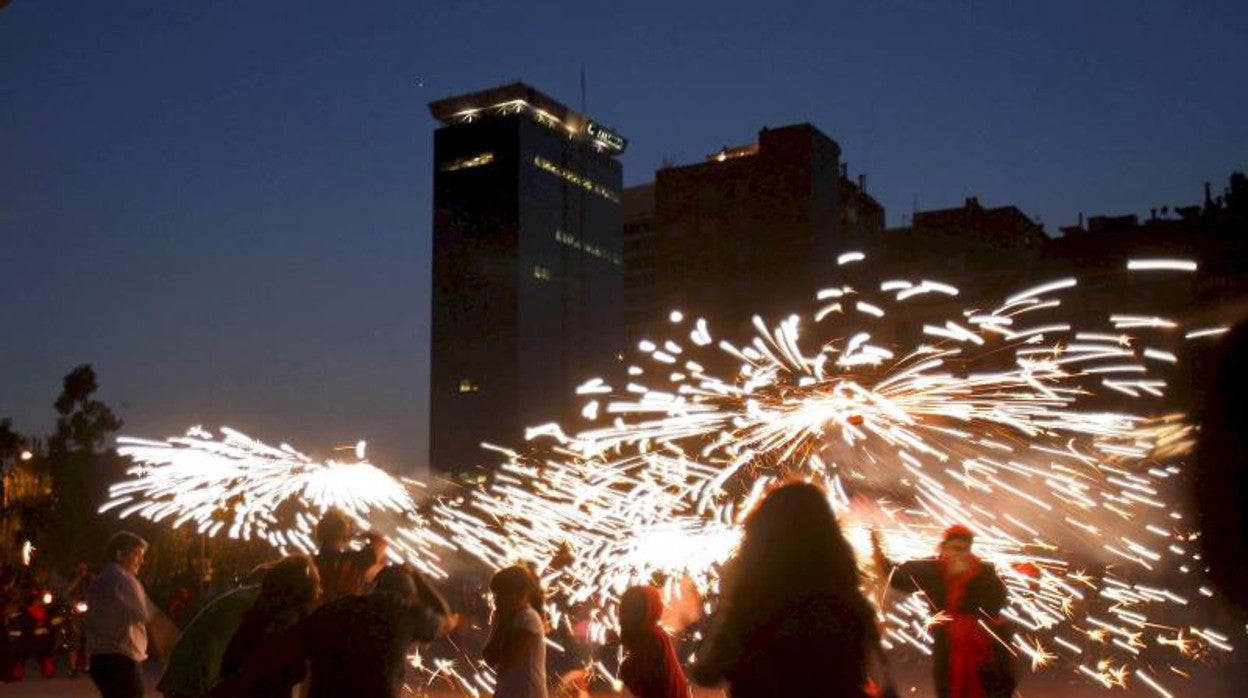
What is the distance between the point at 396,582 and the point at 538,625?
3.41ft

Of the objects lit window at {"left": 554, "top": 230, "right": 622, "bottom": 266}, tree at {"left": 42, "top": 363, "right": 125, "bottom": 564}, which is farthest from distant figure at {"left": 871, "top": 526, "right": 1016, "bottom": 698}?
lit window at {"left": 554, "top": 230, "right": 622, "bottom": 266}

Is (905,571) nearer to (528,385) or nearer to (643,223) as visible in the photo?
(528,385)

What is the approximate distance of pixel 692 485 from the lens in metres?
9.09

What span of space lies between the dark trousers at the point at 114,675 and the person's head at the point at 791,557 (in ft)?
17.2

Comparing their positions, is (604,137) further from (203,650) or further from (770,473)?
(203,650)

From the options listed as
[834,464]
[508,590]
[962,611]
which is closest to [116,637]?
[508,590]

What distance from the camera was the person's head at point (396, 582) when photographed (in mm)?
5844

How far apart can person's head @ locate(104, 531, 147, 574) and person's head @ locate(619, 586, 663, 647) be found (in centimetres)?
346

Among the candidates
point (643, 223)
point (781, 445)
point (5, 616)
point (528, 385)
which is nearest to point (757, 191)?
point (528, 385)

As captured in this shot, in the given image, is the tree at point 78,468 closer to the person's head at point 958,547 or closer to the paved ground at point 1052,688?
the paved ground at point 1052,688

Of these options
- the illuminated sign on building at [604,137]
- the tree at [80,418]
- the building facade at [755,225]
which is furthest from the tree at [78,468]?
the illuminated sign on building at [604,137]

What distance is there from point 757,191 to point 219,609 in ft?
292

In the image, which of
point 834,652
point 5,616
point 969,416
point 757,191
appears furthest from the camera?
point 757,191

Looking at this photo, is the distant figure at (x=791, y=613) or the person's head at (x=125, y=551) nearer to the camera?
the distant figure at (x=791, y=613)
